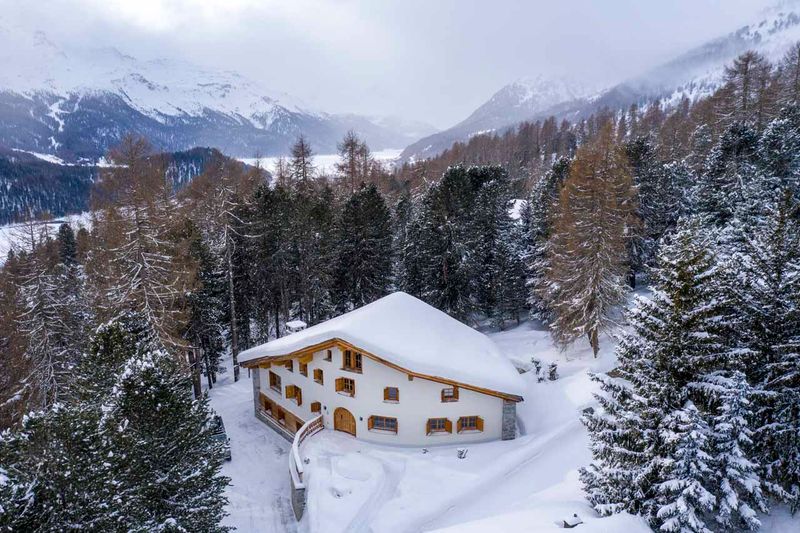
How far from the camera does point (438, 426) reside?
2594cm

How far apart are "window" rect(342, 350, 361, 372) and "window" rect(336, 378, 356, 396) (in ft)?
2.61

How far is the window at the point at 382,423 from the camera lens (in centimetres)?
2603

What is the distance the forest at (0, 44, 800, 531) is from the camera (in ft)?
39.3

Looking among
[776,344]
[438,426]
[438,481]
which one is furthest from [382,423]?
[776,344]

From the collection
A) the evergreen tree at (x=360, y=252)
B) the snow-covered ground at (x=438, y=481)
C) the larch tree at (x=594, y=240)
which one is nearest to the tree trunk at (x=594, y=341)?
the larch tree at (x=594, y=240)

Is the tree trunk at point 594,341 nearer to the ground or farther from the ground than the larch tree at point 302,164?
nearer to the ground

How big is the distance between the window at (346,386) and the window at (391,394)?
1963 mm

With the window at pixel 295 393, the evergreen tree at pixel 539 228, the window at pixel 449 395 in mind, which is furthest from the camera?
the evergreen tree at pixel 539 228

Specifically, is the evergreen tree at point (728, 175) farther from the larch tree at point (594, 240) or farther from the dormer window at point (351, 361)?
the dormer window at point (351, 361)

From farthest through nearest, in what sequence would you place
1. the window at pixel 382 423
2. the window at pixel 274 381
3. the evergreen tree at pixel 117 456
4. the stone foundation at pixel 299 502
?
1. the window at pixel 274 381
2. the window at pixel 382 423
3. the stone foundation at pixel 299 502
4. the evergreen tree at pixel 117 456

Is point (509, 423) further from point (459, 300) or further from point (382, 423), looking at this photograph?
point (459, 300)

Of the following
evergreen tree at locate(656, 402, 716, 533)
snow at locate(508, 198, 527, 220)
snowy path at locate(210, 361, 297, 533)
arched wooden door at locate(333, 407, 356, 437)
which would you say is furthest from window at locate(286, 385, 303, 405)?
snow at locate(508, 198, 527, 220)

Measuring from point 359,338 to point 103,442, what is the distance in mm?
14414

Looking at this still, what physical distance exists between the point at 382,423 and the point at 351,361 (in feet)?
13.0
